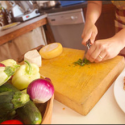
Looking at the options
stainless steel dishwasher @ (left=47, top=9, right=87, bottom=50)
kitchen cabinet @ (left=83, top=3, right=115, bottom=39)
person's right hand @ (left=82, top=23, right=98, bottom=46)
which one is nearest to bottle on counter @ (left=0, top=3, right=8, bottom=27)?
stainless steel dishwasher @ (left=47, top=9, right=87, bottom=50)

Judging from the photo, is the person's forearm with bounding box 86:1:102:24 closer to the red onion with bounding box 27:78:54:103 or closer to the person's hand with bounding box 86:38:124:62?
the person's hand with bounding box 86:38:124:62

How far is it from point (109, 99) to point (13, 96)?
315 mm

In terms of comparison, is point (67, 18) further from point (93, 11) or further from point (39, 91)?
point (39, 91)

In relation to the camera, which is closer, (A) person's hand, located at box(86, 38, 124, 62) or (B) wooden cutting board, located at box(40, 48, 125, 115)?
(B) wooden cutting board, located at box(40, 48, 125, 115)

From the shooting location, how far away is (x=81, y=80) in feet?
1.91

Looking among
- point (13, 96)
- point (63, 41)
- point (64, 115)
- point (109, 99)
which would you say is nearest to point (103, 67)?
point (109, 99)

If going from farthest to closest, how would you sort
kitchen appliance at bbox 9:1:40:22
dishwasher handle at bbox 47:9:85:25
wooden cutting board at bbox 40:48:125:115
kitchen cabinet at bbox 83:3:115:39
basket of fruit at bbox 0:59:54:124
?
kitchen appliance at bbox 9:1:40:22 < dishwasher handle at bbox 47:9:85:25 < kitchen cabinet at bbox 83:3:115:39 < wooden cutting board at bbox 40:48:125:115 < basket of fruit at bbox 0:59:54:124

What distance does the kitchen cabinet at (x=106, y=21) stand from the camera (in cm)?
140

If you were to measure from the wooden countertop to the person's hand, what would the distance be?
1.11 metres

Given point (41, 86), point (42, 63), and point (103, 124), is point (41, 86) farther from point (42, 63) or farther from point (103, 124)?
point (42, 63)

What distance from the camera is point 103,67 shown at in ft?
2.05

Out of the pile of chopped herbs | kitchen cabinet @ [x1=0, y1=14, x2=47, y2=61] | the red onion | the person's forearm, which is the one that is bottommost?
kitchen cabinet @ [x1=0, y1=14, x2=47, y2=61]

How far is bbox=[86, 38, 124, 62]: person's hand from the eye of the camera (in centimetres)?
62

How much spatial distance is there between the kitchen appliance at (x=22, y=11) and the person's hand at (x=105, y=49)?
49.7 inches
